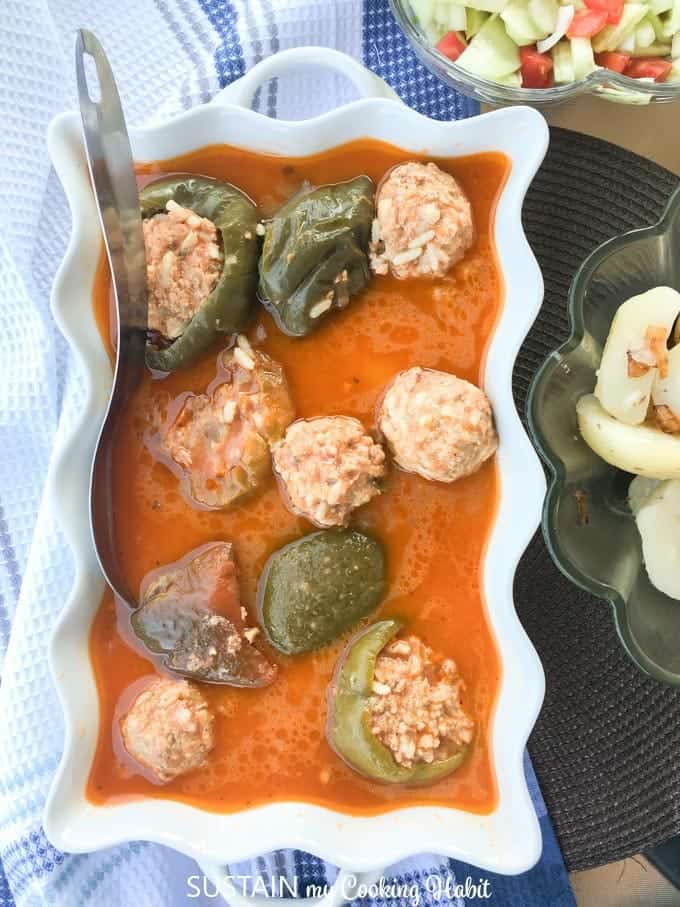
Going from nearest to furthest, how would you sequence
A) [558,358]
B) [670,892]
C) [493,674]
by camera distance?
[558,358] → [493,674] → [670,892]

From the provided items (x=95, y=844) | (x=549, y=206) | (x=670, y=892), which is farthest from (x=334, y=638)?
(x=670, y=892)

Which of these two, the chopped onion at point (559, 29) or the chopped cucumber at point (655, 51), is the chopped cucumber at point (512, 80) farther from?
Answer: the chopped cucumber at point (655, 51)

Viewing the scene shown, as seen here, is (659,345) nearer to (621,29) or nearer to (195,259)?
(621,29)

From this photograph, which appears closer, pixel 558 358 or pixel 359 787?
pixel 558 358

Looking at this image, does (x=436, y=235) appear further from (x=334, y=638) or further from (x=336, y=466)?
(x=334, y=638)

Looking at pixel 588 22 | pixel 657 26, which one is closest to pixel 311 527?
pixel 588 22

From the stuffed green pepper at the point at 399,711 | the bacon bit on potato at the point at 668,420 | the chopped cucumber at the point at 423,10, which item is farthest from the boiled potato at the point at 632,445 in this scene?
the chopped cucumber at the point at 423,10

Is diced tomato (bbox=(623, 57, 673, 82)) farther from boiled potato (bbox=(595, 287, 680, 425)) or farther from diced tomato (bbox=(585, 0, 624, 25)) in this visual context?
boiled potato (bbox=(595, 287, 680, 425))
